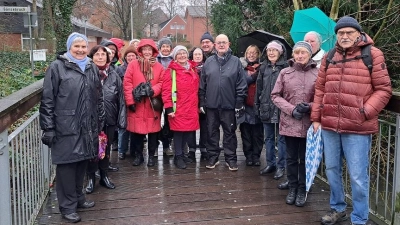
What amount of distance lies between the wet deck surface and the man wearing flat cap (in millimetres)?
617

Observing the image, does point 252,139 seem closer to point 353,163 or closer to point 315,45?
point 315,45

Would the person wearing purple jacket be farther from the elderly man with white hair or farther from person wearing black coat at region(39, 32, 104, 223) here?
person wearing black coat at region(39, 32, 104, 223)

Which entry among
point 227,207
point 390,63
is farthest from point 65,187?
point 390,63

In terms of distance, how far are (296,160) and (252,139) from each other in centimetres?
151

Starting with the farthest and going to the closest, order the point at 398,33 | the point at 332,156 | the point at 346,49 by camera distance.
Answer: the point at 398,33 → the point at 332,156 → the point at 346,49

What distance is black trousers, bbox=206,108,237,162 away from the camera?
17.6 feet

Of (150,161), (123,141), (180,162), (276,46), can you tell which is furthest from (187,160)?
(276,46)

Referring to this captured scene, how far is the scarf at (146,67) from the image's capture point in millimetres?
5340

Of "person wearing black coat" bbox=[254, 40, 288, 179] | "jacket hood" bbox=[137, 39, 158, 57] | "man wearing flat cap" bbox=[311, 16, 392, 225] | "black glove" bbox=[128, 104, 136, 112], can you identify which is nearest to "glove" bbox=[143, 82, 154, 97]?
"black glove" bbox=[128, 104, 136, 112]

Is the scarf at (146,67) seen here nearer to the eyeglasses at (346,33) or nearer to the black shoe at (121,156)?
the black shoe at (121,156)

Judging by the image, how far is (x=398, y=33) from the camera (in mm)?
7301

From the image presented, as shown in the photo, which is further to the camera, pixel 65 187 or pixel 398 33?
pixel 398 33

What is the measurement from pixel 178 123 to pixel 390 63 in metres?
4.42

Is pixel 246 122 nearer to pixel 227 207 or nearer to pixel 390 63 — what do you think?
pixel 227 207
